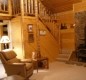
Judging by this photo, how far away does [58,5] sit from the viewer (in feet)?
30.6

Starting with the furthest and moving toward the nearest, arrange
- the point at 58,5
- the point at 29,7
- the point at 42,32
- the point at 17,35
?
the point at 58,5 < the point at 42,32 < the point at 29,7 < the point at 17,35

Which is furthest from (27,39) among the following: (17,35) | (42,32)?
(42,32)

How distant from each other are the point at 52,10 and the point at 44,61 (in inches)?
152

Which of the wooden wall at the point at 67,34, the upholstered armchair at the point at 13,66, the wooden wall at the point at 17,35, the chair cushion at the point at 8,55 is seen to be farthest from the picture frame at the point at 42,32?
the upholstered armchair at the point at 13,66

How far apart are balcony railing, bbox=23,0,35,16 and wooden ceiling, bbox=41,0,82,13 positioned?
1319 mm

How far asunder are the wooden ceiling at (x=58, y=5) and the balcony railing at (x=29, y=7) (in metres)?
1.32

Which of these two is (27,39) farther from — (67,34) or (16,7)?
(67,34)

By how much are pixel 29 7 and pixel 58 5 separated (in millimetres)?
1898

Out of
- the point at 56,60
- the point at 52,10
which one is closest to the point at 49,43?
the point at 56,60

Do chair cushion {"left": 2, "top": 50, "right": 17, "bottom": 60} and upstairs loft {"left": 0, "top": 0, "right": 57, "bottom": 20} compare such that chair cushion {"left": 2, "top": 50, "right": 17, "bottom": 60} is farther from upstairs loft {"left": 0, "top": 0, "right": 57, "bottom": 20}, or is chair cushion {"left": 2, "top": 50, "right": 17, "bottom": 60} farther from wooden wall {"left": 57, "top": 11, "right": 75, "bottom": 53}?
wooden wall {"left": 57, "top": 11, "right": 75, "bottom": 53}

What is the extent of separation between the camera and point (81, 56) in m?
7.81

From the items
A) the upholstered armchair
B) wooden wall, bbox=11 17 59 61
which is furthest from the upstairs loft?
the upholstered armchair

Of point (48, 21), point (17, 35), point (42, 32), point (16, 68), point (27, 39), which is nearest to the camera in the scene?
point (16, 68)

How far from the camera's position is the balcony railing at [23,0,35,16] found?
7.97m
